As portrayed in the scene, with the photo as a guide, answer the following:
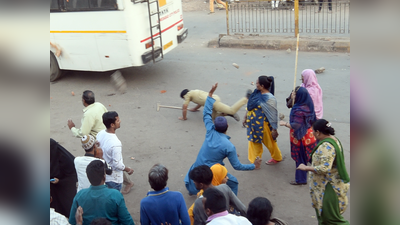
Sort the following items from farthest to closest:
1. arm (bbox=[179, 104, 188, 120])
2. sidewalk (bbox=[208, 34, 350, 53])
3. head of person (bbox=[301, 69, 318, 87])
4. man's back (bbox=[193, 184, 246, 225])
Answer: sidewalk (bbox=[208, 34, 350, 53]) < arm (bbox=[179, 104, 188, 120]) < head of person (bbox=[301, 69, 318, 87]) < man's back (bbox=[193, 184, 246, 225])

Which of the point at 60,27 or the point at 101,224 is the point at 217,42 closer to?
the point at 60,27

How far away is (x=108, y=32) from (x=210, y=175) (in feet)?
19.0

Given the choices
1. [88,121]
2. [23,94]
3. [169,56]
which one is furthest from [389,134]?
[169,56]

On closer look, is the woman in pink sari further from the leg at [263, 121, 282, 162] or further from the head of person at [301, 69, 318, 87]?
the leg at [263, 121, 282, 162]

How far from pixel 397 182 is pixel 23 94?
65.1 inches

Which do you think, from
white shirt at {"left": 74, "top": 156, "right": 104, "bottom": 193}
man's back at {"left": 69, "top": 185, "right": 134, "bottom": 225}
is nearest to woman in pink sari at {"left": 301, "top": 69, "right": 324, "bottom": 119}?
white shirt at {"left": 74, "top": 156, "right": 104, "bottom": 193}

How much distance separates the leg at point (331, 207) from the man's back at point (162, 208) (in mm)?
1389

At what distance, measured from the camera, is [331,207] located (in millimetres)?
3781

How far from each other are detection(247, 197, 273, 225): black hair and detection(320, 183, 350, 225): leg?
100 centimetres

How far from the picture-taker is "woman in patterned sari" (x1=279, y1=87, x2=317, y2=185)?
16.1 ft

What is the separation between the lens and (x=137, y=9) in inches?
329

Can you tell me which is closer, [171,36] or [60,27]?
[60,27]

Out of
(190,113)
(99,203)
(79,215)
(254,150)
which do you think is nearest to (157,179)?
(99,203)

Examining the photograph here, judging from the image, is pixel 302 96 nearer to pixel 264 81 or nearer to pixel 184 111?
pixel 264 81
